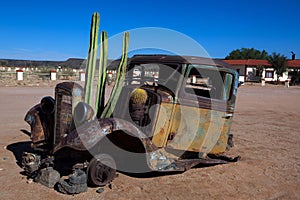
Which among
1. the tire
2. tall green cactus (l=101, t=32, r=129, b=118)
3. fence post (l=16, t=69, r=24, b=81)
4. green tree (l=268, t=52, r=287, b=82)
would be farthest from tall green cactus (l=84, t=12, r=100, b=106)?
green tree (l=268, t=52, r=287, b=82)

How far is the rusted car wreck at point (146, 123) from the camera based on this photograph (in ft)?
13.4

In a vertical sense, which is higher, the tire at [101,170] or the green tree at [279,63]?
the green tree at [279,63]

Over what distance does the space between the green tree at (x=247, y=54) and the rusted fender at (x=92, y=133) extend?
7623 centimetres

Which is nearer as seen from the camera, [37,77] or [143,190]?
[143,190]

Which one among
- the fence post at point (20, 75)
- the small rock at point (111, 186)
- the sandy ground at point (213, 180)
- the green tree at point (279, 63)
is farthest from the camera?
the green tree at point (279, 63)

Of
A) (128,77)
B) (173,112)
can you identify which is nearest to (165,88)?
(173,112)

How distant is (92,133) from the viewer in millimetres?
3812

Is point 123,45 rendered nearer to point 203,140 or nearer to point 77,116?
point 77,116

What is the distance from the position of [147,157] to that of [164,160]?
31 centimetres

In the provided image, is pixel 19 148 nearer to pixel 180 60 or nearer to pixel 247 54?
pixel 180 60

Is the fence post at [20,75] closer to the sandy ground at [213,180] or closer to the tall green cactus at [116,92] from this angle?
the sandy ground at [213,180]

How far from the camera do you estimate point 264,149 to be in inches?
261

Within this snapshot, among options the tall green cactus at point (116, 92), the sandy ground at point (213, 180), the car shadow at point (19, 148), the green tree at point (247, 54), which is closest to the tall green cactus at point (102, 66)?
the tall green cactus at point (116, 92)

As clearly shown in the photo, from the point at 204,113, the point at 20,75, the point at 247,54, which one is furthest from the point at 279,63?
the point at 204,113
